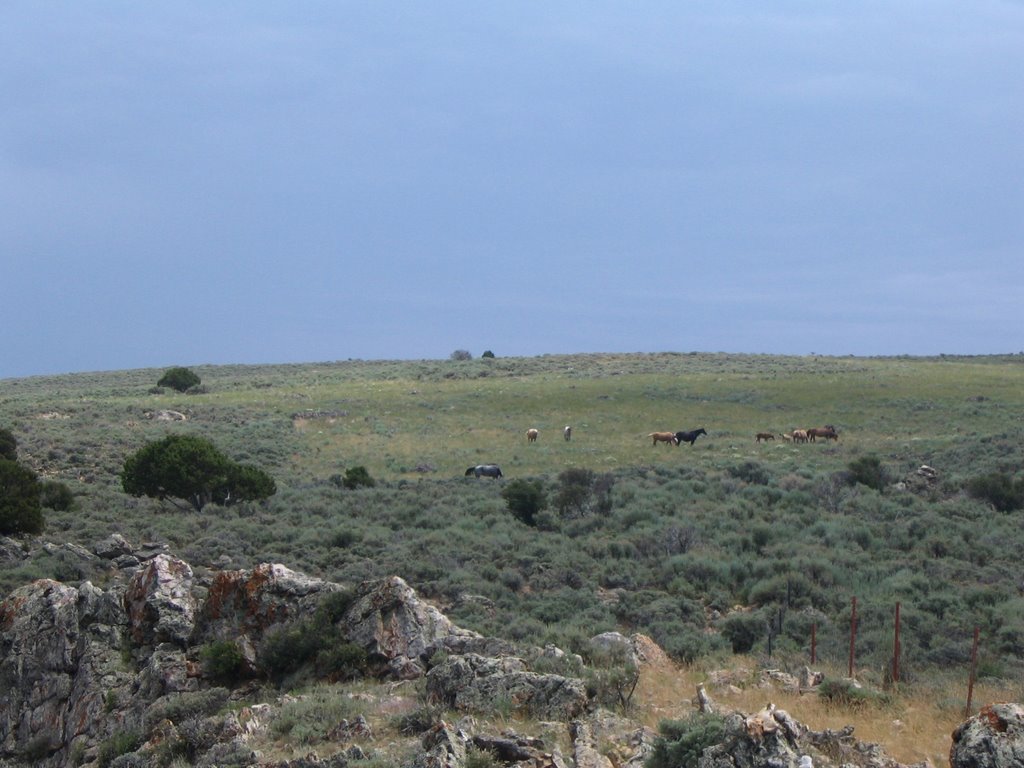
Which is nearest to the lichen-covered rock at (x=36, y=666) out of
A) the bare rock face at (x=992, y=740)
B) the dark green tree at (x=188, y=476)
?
the bare rock face at (x=992, y=740)

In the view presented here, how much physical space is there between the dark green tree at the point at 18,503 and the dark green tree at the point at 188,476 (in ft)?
15.9

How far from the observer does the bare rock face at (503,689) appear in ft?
31.6

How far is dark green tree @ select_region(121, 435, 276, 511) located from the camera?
29.4 metres

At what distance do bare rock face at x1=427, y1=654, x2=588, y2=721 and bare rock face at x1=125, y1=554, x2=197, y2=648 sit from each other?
4699 mm

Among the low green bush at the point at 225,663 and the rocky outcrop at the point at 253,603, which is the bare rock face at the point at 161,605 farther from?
the low green bush at the point at 225,663

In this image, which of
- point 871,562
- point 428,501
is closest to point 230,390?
point 428,501

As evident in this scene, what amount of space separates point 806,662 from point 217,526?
53.2 feet

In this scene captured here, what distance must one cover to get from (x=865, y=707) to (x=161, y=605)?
30.3 ft

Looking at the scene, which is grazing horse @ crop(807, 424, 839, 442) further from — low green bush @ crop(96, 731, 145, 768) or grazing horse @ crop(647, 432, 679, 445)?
low green bush @ crop(96, 731, 145, 768)

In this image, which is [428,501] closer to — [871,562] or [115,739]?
[871,562]

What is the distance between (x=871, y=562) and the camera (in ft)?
75.1

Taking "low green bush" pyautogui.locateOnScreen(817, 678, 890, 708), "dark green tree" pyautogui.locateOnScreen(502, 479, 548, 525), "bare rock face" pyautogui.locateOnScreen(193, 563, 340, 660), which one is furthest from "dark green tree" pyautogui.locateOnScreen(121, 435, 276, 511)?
"low green bush" pyautogui.locateOnScreen(817, 678, 890, 708)

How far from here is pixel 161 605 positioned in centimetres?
1368

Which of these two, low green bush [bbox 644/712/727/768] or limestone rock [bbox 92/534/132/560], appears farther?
limestone rock [bbox 92/534/132/560]
